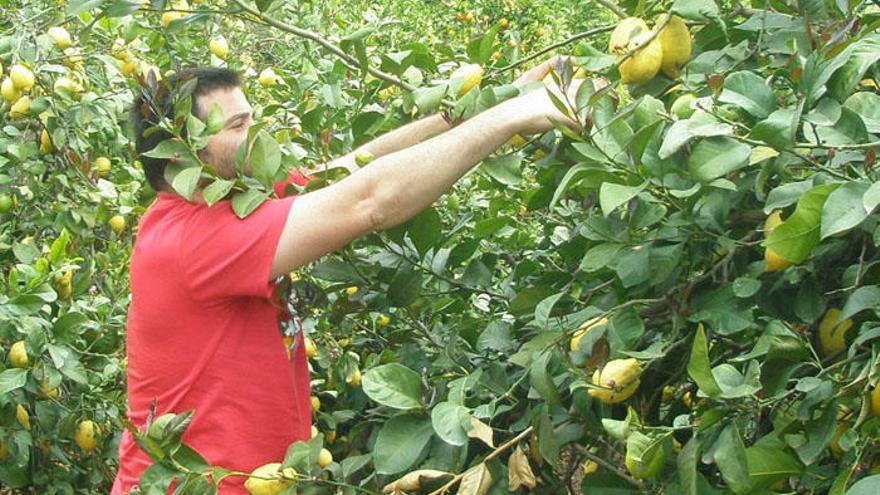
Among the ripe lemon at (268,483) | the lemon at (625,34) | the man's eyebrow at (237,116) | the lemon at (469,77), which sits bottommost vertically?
the ripe lemon at (268,483)

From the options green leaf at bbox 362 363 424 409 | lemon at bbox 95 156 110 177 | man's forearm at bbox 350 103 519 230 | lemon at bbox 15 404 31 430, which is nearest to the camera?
green leaf at bbox 362 363 424 409

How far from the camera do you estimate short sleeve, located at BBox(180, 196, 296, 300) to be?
6.42ft

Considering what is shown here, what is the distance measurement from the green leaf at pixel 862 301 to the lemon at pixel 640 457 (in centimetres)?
26

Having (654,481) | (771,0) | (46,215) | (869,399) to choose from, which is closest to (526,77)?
(771,0)

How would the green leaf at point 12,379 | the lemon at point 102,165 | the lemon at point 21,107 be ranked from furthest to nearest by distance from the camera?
1. the lemon at point 102,165
2. the lemon at point 21,107
3. the green leaf at point 12,379

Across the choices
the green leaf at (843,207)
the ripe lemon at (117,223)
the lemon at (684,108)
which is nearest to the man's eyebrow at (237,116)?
the lemon at (684,108)

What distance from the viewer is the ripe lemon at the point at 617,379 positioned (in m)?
1.52

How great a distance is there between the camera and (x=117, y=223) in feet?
10.8

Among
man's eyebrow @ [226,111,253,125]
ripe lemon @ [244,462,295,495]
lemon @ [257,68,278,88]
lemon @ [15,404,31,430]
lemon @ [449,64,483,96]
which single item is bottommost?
lemon @ [15,404,31,430]

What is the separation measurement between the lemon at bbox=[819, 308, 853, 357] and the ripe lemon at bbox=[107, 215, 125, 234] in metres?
2.24

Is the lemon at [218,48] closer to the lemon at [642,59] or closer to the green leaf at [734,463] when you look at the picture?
the lemon at [642,59]

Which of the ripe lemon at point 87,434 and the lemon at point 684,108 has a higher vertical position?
the lemon at point 684,108

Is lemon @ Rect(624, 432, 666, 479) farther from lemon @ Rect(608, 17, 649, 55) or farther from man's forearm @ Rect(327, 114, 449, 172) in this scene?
man's forearm @ Rect(327, 114, 449, 172)

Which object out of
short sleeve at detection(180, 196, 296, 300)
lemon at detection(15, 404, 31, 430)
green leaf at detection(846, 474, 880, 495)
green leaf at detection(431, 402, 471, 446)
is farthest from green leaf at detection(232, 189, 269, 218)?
lemon at detection(15, 404, 31, 430)
